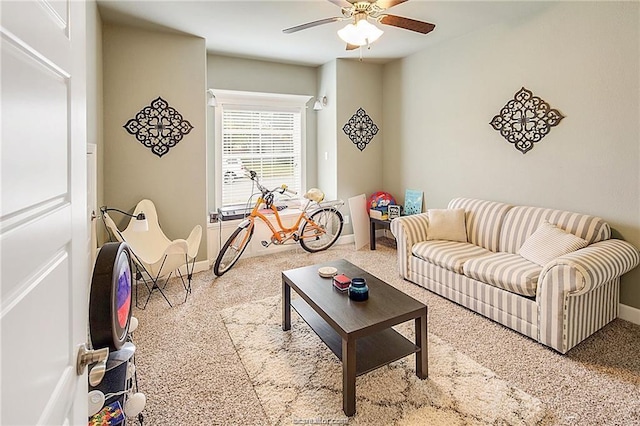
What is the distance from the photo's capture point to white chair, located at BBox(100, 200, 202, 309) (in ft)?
10.4

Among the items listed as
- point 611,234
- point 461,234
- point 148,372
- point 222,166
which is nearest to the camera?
point 148,372

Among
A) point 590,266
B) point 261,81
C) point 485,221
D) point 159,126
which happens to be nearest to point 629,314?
point 590,266

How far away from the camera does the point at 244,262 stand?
4520mm

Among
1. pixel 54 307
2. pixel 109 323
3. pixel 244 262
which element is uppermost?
pixel 54 307

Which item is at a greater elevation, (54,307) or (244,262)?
(54,307)

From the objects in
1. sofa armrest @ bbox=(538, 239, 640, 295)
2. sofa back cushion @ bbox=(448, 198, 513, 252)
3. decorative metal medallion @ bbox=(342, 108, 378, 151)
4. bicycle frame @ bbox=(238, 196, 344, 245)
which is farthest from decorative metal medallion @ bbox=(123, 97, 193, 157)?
sofa armrest @ bbox=(538, 239, 640, 295)

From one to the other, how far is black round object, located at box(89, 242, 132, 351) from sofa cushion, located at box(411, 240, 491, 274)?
271 cm

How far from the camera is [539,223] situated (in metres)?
3.22

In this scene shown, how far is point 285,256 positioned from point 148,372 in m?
2.67

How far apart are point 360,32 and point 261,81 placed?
286cm

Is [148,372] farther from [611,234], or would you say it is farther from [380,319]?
[611,234]

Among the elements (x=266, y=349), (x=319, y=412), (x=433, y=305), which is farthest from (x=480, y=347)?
(x=266, y=349)

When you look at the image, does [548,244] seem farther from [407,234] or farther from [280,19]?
[280,19]

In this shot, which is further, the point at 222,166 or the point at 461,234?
the point at 222,166
